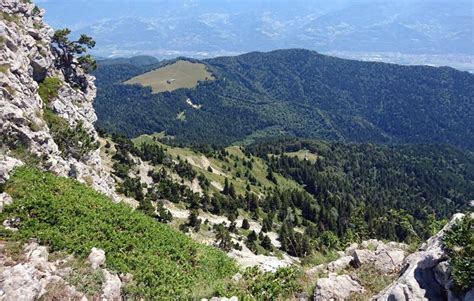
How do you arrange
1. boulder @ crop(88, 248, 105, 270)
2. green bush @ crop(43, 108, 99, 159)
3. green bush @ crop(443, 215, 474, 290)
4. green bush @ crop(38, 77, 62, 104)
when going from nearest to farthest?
green bush @ crop(443, 215, 474, 290) < boulder @ crop(88, 248, 105, 270) < green bush @ crop(43, 108, 99, 159) < green bush @ crop(38, 77, 62, 104)

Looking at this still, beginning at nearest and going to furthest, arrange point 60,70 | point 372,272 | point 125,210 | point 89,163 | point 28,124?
point 372,272, point 125,210, point 28,124, point 89,163, point 60,70

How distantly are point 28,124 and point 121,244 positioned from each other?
2939cm

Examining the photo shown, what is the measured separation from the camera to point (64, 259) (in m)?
23.4

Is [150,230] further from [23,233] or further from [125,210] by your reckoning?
[23,233]

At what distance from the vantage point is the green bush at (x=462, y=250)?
1358cm

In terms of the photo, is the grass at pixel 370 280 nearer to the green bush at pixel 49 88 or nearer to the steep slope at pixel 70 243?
the steep slope at pixel 70 243

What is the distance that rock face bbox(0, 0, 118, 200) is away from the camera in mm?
45562

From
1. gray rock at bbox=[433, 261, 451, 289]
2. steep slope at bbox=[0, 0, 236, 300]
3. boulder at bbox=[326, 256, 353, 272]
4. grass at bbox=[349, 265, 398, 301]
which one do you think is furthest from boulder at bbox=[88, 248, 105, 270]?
gray rock at bbox=[433, 261, 451, 289]

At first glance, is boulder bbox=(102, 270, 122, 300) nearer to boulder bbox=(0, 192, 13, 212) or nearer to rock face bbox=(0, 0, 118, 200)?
boulder bbox=(0, 192, 13, 212)

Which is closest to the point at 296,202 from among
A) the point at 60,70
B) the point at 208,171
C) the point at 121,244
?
the point at 208,171

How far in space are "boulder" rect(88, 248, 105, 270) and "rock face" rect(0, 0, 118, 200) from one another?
39.6ft

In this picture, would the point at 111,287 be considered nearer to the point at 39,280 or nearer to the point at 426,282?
the point at 39,280

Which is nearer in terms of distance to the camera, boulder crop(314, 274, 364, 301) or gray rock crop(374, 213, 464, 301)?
gray rock crop(374, 213, 464, 301)

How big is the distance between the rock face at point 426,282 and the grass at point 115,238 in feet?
31.5
